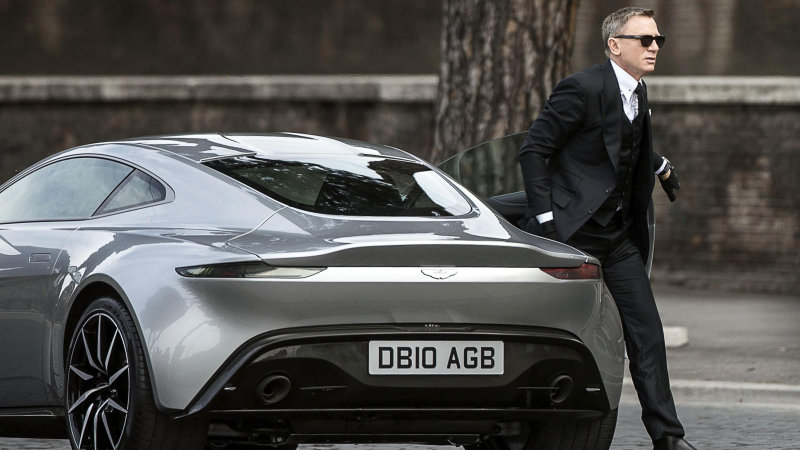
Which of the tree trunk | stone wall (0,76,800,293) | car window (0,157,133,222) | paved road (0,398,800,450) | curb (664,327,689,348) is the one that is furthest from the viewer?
stone wall (0,76,800,293)

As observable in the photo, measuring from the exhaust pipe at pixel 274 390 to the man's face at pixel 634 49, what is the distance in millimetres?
2149

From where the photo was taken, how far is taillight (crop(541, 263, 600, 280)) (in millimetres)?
5504

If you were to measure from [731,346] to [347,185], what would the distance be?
6.45 meters

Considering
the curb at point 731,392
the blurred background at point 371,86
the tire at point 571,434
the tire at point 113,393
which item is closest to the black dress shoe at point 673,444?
the tire at point 571,434

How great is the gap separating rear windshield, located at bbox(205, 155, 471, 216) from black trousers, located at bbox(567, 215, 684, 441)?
0.74 m

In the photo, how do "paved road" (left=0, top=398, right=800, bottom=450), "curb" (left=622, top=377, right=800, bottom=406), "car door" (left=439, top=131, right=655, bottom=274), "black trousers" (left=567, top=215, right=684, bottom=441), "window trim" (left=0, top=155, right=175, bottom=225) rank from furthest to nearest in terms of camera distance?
"curb" (left=622, top=377, right=800, bottom=406) → "paved road" (left=0, top=398, right=800, bottom=450) → "car door" (left=439, top=131, right=655, bottom=274) → "black trousers" (left=567, top=215, right=684, bottom=441) → "window trim" (left=0, top=155, right=175, bottom=225)

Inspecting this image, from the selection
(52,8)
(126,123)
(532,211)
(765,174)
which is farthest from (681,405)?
(52,8)

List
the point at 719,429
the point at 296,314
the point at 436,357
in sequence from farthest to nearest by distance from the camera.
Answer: the point at 719,429 < the point at 436,357 < the point at 296,314

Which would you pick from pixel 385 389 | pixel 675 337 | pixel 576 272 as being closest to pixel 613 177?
pixel 576 272

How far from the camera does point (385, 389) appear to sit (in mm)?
5219

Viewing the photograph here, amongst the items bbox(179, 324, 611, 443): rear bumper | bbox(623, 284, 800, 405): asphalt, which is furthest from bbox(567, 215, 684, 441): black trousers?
bbox(623, 284, 800, 405): asphalt

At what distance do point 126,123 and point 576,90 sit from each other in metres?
13.7

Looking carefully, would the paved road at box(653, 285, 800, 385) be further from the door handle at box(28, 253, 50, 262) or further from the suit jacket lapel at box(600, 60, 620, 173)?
the door handle at box(28, 253, 50, 262)

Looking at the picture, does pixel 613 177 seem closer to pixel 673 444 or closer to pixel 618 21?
pixel 618 21
